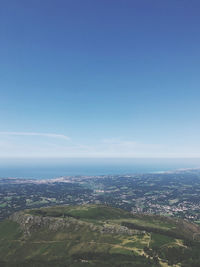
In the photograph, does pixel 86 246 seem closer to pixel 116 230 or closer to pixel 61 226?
pixel 116 230

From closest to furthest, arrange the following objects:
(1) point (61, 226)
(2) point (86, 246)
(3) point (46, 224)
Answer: (2) point (86, 246)
(1) point (61, 226)
(3) point (46, 224)

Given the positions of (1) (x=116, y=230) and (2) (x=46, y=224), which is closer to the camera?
(1) (x=116, y=230)

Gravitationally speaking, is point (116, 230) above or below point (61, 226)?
above

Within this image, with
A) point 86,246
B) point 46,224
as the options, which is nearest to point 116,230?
point 86,246

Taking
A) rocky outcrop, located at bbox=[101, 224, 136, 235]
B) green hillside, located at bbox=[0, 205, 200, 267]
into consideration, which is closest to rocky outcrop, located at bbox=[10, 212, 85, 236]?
green hillside, located at bbox=[0, 205, 200, 267]

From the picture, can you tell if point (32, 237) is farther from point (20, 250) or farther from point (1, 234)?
point (1, 234)

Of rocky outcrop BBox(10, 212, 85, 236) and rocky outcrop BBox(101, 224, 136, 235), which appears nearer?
rocky outcrop BBox(101, 224, 136, 235)

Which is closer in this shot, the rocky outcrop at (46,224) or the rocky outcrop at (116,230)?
the rocky outcrop at (116,230)

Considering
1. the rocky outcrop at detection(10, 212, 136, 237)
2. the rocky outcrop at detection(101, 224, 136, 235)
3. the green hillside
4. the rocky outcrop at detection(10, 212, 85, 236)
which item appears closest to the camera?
the green hillside

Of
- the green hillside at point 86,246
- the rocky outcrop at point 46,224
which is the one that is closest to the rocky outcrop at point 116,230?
the green hillside at point 86,246

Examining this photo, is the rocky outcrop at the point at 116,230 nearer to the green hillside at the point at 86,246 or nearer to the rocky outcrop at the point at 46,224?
the green hillside at the point at 86,246

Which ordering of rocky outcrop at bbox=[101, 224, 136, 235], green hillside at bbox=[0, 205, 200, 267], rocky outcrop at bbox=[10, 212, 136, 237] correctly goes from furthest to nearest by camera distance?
rocky outcrop at bbox=[10, 212, 136, 237] → rocky outcrop at bbox=[101, 224, 136, 235] → green hillside at bbox=[0, 205, 200, 267]

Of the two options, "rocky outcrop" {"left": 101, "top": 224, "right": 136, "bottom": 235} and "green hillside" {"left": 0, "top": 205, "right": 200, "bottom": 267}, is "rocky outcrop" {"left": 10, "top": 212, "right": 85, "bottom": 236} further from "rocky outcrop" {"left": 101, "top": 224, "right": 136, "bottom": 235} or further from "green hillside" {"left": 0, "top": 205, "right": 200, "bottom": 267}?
"rocky outcrop" {"left": 101, "top": 224, "right": 136, "bottom": 235}
